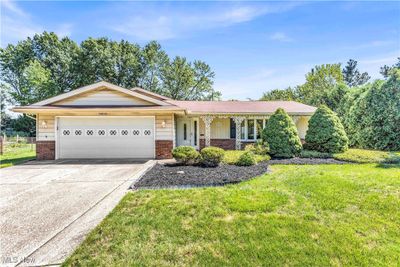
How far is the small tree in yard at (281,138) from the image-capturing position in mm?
11398

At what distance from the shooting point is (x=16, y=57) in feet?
116

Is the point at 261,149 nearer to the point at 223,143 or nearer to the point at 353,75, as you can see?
the point at 223,143

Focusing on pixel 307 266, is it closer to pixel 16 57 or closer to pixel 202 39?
pixel 202 39

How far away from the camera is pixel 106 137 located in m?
12.7

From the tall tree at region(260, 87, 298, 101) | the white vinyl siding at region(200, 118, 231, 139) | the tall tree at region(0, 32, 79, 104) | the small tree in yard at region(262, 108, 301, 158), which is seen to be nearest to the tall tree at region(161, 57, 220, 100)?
the tall tree at region(260, 87, 298, 101)

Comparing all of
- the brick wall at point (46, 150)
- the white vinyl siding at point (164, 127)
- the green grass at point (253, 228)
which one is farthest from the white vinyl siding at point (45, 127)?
the green grass at point (253, 228)

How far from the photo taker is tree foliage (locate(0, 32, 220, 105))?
32.6m

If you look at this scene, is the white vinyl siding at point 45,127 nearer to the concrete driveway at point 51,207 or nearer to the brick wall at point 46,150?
the brick wall at point 46,150

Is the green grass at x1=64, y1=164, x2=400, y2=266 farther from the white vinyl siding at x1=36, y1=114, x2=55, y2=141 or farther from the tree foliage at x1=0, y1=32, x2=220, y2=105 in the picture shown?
the tree foliage at x1=0, y1=32, x2=220, y2=105

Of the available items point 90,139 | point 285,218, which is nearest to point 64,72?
point 90,139

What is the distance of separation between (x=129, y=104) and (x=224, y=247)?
1098 cm

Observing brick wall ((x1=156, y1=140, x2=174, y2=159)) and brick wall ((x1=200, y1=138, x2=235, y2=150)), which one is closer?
brick wall ((x1=156, y1=140, x2=174, y2=159))

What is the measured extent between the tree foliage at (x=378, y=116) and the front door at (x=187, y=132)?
10.7 metres

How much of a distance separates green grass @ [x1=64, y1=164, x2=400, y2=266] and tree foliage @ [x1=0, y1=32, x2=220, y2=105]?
31.1 m
